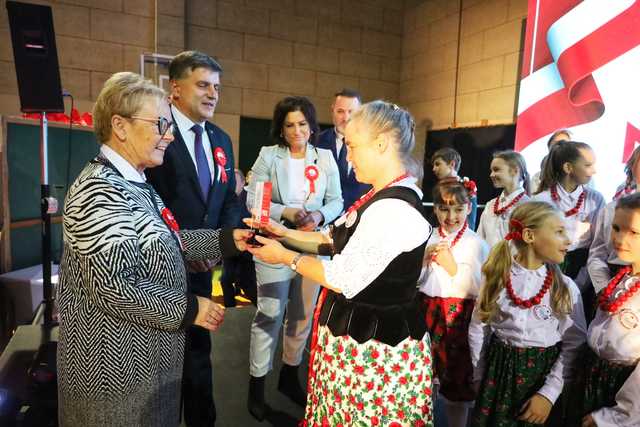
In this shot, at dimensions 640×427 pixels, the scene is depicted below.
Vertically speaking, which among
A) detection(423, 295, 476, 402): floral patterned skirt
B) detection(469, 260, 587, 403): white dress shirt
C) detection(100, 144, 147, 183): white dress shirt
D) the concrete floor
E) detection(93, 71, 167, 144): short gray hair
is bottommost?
the concrete floor

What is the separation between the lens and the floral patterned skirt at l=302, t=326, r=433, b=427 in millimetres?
1234

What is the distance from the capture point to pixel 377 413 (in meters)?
1.25

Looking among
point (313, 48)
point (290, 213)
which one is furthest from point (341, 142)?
point (313, 48)

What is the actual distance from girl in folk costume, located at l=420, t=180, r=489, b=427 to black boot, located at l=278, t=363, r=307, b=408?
790 mm

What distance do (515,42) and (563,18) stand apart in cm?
150

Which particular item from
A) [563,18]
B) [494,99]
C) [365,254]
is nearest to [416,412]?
[365,254]

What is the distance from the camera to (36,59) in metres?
2.99

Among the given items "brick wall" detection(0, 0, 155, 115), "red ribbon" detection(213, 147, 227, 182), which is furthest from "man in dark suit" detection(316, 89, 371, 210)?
"brick wall" detection(0, 0, 155, 115)

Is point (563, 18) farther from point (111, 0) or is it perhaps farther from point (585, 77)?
point (111, 0)

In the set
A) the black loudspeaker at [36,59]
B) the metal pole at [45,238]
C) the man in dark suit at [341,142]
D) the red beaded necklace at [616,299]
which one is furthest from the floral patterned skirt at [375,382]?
the black loudspeaker at [36,59]

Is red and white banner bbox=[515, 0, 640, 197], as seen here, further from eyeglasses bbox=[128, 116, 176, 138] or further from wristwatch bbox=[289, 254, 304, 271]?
eyeglasses bbox=[128, 116, 176, 138]

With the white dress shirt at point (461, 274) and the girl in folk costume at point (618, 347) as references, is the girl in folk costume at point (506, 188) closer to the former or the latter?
the white dress shirt at point (461, 274)

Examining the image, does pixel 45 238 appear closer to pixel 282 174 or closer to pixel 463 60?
pixel 282 174

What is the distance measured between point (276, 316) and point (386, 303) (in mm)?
1121
